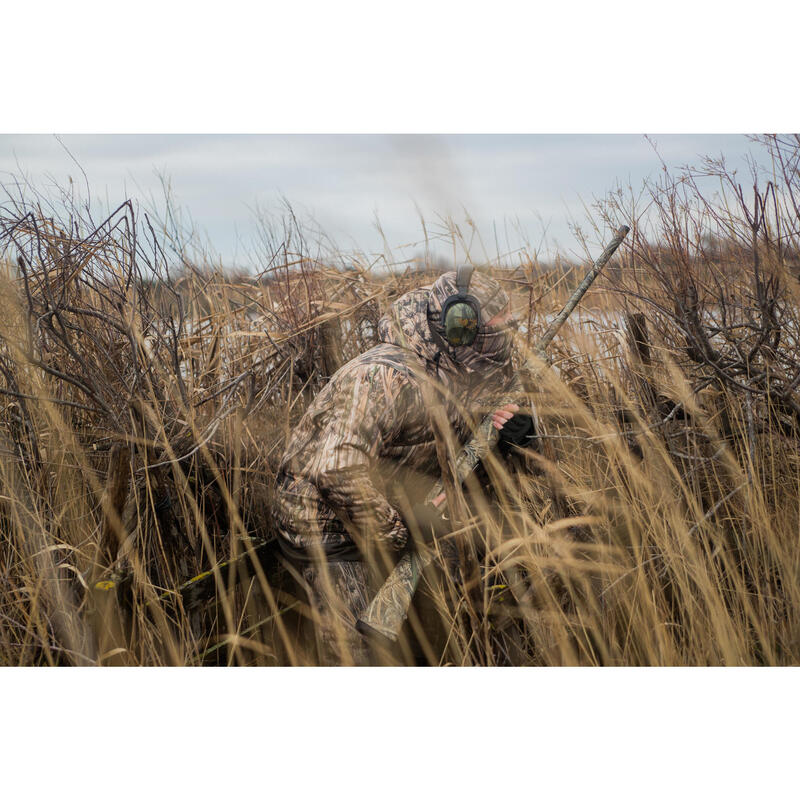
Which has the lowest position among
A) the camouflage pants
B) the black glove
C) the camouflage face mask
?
the camouflage pants

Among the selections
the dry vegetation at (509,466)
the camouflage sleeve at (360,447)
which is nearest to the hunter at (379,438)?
the camouflage sleeve at (360,447)

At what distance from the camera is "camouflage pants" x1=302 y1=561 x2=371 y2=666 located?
1998 millimetres

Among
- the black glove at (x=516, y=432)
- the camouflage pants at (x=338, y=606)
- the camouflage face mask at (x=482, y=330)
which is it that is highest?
the camouflage face mask at (x=482, y=330)

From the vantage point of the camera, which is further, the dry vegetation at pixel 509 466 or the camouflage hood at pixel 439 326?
the camouflage hood at pixel 439 326

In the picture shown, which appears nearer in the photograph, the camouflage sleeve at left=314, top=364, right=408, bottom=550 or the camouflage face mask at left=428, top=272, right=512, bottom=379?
the camouflage sleeve at left=314, top=364, right=408, bottom=550

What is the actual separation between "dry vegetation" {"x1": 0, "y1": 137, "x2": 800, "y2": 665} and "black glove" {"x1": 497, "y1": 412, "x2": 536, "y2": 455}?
0.06 meters

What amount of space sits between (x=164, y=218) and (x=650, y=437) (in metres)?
1.74

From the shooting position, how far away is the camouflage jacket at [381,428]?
1.98m

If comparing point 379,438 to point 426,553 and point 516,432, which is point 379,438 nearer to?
point 426,553

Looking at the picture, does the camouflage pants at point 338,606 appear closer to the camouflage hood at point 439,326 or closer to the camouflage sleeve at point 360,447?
the camouflage sleeve at point 360,447

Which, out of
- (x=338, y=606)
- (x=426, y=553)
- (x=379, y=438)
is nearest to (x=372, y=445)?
(x=379, y=438)

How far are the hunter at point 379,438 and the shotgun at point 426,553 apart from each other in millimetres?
50

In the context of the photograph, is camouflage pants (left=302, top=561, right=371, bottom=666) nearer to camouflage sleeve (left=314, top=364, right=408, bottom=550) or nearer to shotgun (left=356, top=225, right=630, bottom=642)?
shotgun (left=356, top=225, right=630, bottom=642)

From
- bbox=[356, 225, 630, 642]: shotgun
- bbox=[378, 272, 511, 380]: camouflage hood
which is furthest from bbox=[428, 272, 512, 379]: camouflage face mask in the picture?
bbox=[356, 225, 630, 642]: shotgun
